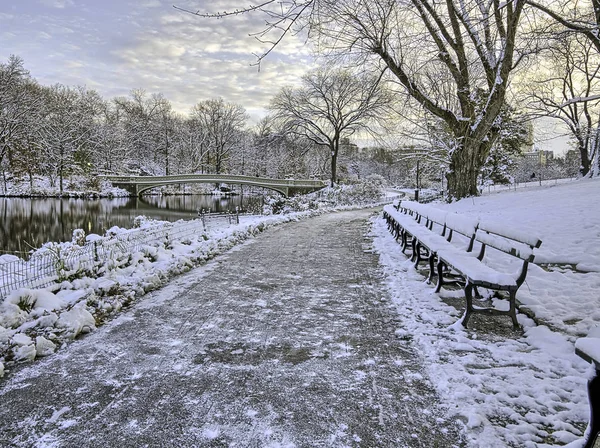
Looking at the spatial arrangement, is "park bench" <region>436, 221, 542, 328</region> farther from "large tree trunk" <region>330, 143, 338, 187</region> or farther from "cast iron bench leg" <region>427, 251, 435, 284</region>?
"large tree trunk" <region>330, 143, 338, 187</region>

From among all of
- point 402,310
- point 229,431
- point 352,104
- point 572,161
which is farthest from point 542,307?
point 572,161

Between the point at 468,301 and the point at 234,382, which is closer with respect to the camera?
the point at 234,382

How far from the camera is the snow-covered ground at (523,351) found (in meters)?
2.26

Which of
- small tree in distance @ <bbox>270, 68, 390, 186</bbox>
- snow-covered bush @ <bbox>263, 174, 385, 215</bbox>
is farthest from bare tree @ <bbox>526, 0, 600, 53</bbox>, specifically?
small tree in distance @ <bbox>270, 68, 390, 186</bbox>

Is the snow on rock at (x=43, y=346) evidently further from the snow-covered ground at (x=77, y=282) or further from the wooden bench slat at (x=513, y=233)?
the wooden bench slat at (x=513, y=233)

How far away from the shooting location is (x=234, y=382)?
2740 mm

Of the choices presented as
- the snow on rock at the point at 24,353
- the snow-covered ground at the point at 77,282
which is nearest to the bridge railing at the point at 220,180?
the snow-covered ground at the point at 77,282

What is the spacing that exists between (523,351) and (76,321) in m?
4.21

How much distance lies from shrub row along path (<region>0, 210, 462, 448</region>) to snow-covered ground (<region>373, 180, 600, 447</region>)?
234 millimetres

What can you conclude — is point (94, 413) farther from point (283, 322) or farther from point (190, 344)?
point (283, 322)

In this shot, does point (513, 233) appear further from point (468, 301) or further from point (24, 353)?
point (24, 353)

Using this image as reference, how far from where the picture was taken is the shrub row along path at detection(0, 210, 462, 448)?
2.18 metres

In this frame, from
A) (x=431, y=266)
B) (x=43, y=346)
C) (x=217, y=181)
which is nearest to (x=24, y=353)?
(x=43, y=346)

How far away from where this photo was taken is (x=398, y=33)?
996 centimetres
